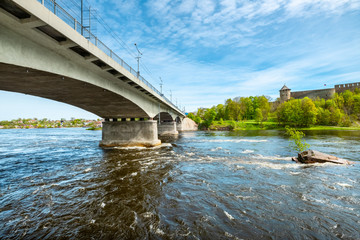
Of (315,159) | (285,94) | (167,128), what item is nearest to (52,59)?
(315,159)

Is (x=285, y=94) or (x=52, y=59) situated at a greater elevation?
(x=285, y=94)

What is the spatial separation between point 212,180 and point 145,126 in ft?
61.9

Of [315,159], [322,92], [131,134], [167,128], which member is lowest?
[315,159]

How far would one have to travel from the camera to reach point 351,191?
9352 millimetres

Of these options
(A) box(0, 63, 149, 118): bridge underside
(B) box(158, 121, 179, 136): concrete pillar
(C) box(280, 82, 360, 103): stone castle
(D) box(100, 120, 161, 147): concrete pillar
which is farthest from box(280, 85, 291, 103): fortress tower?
(A) box(0, 63, 149, 118): bridge underside

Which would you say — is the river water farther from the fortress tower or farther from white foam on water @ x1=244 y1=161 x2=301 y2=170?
the fortress tower

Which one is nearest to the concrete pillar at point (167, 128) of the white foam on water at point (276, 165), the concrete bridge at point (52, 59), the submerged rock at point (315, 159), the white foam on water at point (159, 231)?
the concrete bridge at point (52, 59)

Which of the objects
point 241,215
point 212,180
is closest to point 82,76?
point 212,180

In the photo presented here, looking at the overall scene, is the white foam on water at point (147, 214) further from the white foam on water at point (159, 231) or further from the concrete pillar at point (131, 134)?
→ the concrete pillar at point (131, 134)

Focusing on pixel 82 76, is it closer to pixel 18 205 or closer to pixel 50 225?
pixel 18 205

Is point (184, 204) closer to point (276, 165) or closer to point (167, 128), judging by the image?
point (276, 165)

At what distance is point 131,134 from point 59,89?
47.9 ft

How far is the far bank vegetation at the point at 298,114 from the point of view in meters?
69.6

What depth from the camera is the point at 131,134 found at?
28.3m
